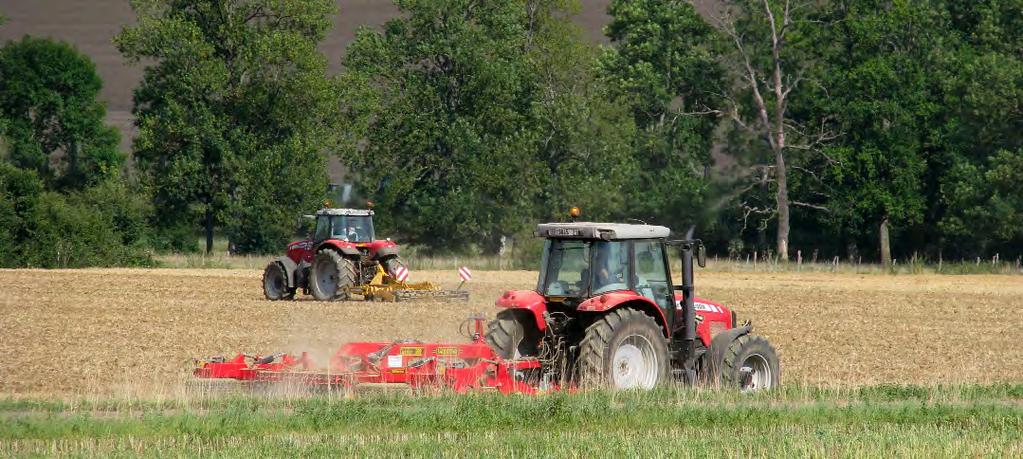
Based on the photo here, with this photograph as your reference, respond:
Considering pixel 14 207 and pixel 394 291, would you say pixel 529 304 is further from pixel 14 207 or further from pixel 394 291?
pixel 14 207

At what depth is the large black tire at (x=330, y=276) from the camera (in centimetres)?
3219

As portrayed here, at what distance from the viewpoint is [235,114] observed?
59.6 metres

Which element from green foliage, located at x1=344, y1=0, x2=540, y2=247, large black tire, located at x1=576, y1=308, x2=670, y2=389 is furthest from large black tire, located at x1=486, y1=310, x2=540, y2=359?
green foliage, located at x1=344, y1=0, x2=540, y2=247

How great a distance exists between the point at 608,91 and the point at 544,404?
171ft

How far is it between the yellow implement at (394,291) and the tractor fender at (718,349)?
16.7 m

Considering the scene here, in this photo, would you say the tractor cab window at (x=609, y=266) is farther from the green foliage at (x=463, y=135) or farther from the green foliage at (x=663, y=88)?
the green foliage at (x=663, y=88)

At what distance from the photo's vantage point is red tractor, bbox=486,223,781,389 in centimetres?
1480

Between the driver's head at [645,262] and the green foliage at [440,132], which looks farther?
the green foliage at [440,132]

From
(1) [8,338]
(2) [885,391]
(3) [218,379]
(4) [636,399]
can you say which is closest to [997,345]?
(2) [885,391]

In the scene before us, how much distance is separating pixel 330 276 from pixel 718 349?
1835 cm

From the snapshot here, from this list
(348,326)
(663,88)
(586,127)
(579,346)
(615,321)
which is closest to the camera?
(615,321)

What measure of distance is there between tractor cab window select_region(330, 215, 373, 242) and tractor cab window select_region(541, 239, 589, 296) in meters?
18.0

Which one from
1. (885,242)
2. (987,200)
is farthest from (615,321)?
(885,242)

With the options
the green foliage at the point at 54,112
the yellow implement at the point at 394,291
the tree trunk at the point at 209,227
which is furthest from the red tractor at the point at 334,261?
the green foliage at the point at 54,112
